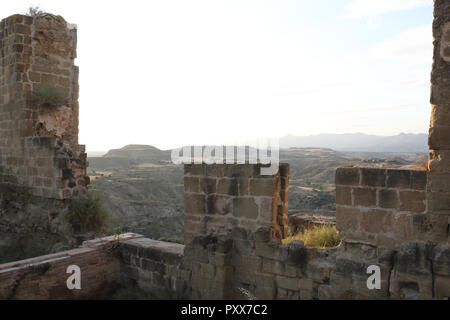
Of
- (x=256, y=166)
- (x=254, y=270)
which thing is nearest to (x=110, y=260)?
(x=254, y=270)

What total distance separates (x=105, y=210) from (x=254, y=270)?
4.10 metres

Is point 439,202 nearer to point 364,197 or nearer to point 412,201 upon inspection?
→ point 412,201

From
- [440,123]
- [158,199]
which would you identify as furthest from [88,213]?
[158,199]

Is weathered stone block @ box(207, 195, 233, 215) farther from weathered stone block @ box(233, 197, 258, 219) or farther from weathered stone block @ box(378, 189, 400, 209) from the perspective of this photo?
weathered stone block @ box(378, 189, 400, 209)

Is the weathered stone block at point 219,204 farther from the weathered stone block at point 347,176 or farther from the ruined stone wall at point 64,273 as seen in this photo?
the ruined stone wall at point 64,273

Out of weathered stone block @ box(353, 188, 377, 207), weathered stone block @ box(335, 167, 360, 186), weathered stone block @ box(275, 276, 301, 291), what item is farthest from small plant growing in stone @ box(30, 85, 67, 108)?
weathered stone block @ box(353, 188, 377, 207)

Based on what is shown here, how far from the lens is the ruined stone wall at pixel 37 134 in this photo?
7.54 meters

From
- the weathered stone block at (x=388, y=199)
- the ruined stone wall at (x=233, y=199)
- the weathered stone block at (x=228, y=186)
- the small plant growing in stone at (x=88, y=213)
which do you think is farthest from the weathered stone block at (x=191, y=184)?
the small plant growing in stone at (x=88, y=213)
